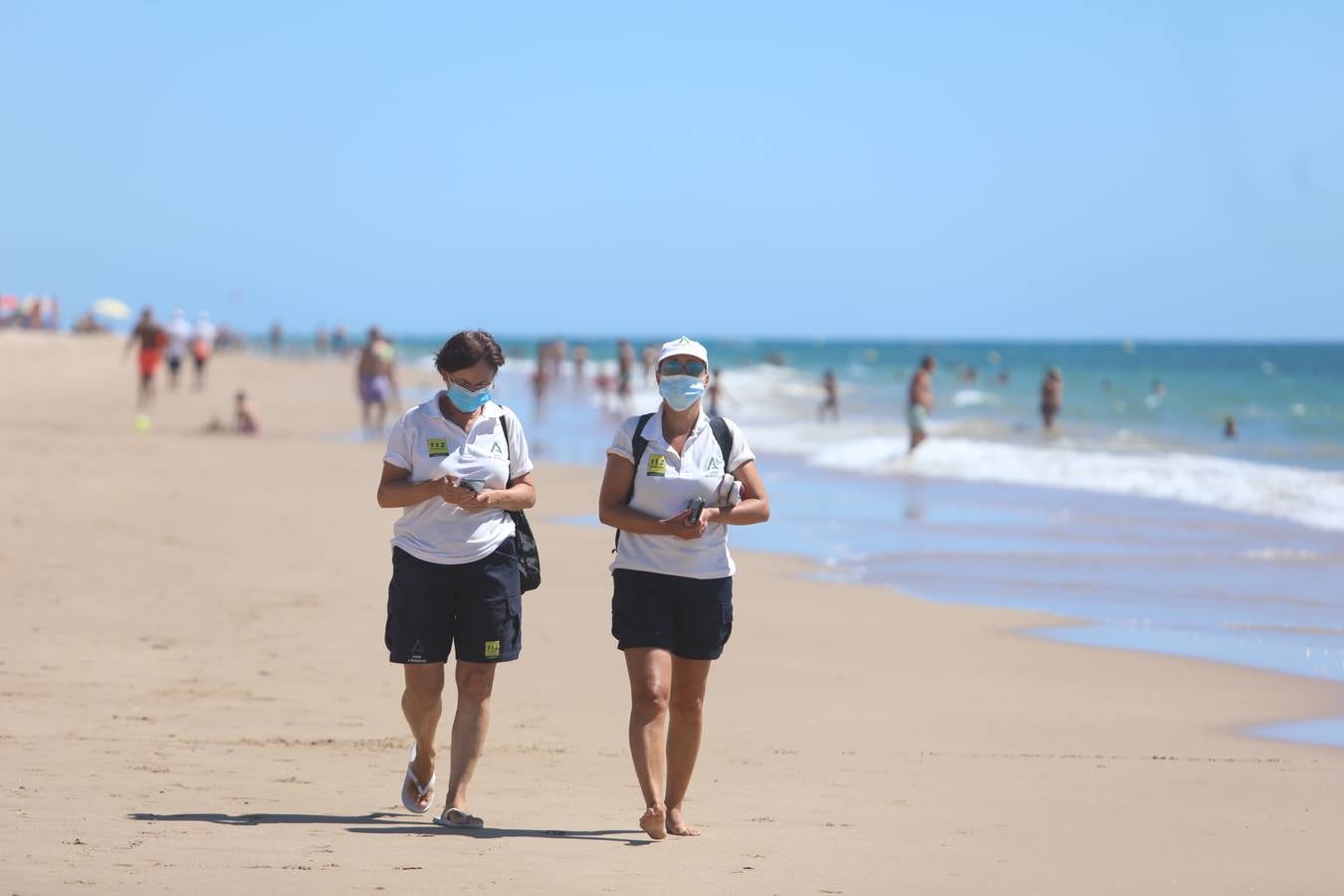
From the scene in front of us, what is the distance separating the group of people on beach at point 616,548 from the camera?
200 inches

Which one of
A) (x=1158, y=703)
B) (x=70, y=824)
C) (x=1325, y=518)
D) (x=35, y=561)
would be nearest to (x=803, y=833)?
(x=70, y=824)

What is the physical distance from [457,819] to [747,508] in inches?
55.8

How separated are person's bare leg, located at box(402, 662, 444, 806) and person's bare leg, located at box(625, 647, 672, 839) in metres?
0.69

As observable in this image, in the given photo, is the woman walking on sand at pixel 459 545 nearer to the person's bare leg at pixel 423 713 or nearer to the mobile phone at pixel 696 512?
the person's bare leg at pixel 423 713

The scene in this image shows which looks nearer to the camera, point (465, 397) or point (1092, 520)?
point (465, 397)

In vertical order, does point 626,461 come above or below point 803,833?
above

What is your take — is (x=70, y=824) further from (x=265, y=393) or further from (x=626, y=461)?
(x=265, y=393)

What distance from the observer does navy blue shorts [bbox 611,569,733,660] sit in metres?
5.07

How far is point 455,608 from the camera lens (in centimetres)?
523

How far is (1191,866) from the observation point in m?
4.86

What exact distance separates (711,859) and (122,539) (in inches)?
314

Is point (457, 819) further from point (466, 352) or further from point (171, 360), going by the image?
point (171, 360)

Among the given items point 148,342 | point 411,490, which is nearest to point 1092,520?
point 411,490

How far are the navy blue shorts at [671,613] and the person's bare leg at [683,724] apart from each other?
54 mm
